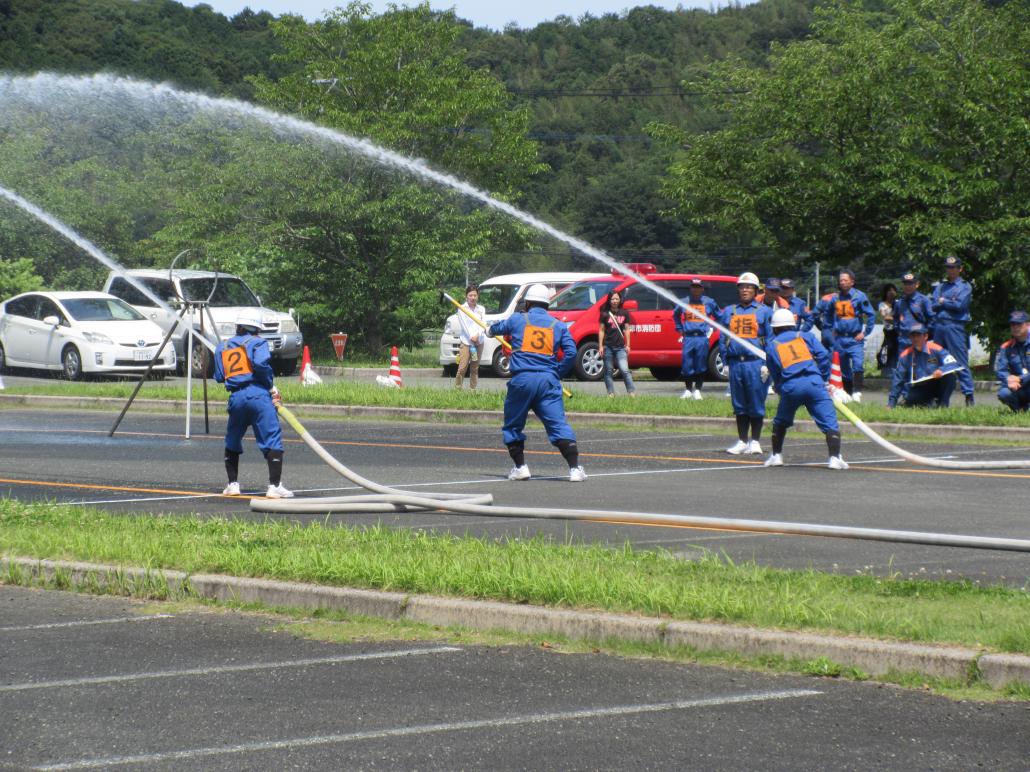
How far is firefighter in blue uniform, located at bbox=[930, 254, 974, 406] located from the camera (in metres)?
19.0

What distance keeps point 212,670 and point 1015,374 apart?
13288 mm

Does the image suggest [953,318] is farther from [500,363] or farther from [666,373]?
[500,363]

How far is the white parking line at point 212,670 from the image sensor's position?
613cm

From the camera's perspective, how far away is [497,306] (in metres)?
30.2

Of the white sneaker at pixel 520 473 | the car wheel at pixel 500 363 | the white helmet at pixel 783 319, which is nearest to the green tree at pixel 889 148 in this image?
the car wheel at pixel 500 363

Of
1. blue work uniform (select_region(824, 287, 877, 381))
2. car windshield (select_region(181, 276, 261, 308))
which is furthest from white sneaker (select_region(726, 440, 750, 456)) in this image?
car windshield (select_region(181, 276, 261, 308))

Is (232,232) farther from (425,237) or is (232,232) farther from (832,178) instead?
(832,178)

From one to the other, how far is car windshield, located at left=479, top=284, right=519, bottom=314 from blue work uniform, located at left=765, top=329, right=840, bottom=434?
631 inches

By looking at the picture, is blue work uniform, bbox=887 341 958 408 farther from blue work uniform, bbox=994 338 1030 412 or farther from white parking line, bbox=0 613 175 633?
white parking line, bbox=0 613 175 633

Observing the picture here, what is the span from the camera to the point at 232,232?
117 feet

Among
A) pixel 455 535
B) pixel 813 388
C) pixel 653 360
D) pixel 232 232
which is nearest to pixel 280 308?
pixel 232 232

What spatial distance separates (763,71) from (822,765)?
24452 mm

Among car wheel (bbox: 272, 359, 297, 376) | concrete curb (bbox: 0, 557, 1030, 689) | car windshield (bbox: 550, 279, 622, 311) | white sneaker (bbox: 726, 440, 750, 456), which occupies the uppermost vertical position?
car windshield (bbox: 550, 279, 622, 311)

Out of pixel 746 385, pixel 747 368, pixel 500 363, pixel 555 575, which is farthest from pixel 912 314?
pixel 555 575
